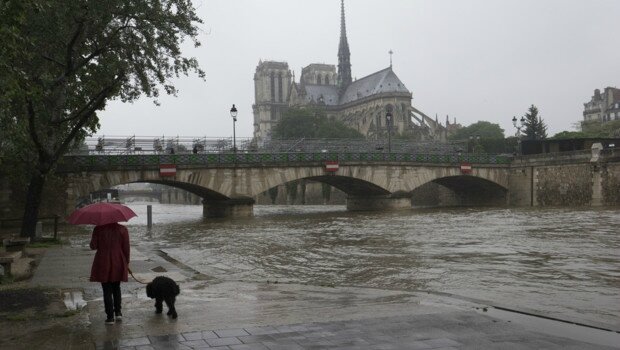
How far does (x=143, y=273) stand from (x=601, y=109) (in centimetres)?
14290

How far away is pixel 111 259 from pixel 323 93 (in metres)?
154

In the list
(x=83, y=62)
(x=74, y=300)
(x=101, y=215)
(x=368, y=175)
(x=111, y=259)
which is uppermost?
(x=83, y=62)

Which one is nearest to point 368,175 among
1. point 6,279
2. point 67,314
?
point 6,279

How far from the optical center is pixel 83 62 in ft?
66.8

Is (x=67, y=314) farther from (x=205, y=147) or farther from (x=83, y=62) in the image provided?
(x=205, y=147)

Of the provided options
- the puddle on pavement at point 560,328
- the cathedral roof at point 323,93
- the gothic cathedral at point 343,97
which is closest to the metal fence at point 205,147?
the puddle on pavement at point 560,328

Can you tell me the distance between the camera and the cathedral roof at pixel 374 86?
438 ft

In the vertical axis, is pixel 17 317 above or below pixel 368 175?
below

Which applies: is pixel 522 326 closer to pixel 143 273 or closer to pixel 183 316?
pixel 183 316

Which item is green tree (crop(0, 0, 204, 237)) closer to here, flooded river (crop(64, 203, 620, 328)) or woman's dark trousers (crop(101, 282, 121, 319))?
flooded river (crop(64, 203, 620, 328))

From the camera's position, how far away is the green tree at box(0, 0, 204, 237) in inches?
757

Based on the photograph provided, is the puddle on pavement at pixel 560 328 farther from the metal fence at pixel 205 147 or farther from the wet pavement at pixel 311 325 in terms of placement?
the metal fence at pixel 205 147

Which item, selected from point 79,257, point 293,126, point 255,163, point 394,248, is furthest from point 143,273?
point 293,126

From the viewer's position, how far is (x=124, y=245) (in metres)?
8.67
